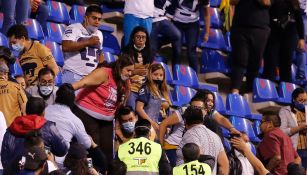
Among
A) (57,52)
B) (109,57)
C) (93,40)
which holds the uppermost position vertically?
(93,40)

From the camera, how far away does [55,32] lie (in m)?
14.4

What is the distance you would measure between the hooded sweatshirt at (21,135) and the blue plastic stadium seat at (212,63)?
20.5 feet

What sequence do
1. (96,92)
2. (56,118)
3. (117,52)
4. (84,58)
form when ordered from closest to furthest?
(56,118) < (96,92) < (84,58) < (117,52)

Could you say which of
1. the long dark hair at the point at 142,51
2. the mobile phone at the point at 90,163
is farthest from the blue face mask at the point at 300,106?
the mobile phone at the point at 90,163

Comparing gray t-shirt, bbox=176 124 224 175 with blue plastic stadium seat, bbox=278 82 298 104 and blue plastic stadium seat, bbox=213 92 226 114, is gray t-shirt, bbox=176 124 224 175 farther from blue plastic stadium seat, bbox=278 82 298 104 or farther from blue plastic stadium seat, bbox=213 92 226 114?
blue plastic stadium seat, bbox=278 82 298 104

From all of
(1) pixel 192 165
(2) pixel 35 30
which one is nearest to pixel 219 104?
(2) pixel 35 30

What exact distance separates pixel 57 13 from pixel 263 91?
9.14 feet

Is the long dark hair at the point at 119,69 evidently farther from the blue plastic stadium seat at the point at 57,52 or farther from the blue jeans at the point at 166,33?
the blue jeans at the point at 166,33

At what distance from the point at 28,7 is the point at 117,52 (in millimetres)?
1673

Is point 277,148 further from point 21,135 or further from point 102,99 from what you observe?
point 21,135

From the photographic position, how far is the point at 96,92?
11.6m

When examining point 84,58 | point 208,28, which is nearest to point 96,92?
Result: point 84,58

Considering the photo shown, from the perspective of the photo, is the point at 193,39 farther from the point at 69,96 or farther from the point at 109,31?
the point at 69,96

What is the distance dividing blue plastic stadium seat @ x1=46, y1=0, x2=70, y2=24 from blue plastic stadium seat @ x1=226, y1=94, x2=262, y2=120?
2.18m
